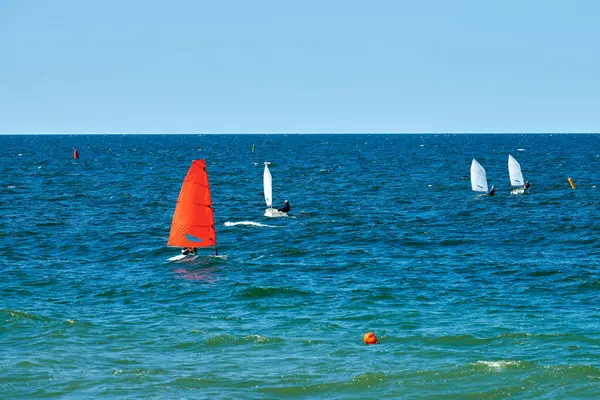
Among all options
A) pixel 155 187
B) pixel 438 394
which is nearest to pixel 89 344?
pixel 438 394

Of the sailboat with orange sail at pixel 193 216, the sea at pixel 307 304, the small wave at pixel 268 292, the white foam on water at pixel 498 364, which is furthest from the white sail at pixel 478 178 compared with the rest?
the white foam on water at pixel 498 364

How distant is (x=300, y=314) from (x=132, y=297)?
283 inches

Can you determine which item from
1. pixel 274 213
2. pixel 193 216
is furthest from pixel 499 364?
pixel 274 213

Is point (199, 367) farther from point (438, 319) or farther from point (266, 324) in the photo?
point (438, 319)

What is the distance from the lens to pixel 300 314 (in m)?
29.9

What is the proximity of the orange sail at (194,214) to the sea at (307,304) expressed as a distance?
1440 millimetres

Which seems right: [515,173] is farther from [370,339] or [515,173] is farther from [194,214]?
[370,339]

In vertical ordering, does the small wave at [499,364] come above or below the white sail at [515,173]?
below

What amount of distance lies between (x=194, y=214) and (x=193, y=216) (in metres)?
0.12

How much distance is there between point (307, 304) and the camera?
3133 cm

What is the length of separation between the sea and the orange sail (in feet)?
4.72

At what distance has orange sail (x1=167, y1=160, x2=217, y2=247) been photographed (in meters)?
41.8

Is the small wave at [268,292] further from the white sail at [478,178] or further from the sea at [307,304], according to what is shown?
the white sail at [478,178]

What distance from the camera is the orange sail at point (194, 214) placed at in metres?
41.8
